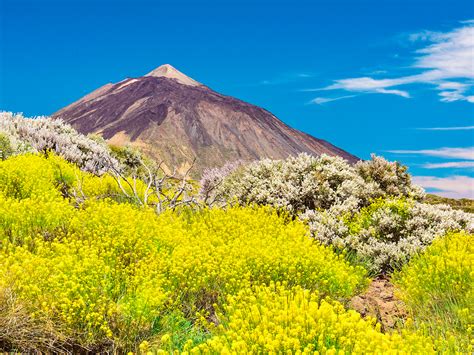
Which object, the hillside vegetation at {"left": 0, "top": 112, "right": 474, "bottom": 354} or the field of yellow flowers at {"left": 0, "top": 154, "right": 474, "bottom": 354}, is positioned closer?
the field of yellow flowers at {"left": 0, "top": 154, "right": 474, "bottom": 354}

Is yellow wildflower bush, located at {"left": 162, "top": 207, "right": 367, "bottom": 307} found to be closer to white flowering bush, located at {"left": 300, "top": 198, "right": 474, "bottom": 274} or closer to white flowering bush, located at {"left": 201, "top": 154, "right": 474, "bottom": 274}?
white flowering bush, located at {"left": 300, "top": 198, "right": 474, "bottom": 274}

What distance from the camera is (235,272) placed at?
8.38 meters

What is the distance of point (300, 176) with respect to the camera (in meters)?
16.1

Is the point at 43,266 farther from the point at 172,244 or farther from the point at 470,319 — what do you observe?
the point at 470,319

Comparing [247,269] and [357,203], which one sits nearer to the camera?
[247,269]

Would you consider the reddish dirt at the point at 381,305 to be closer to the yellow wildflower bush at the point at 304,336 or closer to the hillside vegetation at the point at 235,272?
the hillside vegetation at the point at 235,272

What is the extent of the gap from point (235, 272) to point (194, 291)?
2.28 ft

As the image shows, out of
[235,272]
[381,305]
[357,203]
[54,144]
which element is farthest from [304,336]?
[54,144]

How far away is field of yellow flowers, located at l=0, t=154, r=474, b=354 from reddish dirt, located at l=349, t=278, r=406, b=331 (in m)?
0.23

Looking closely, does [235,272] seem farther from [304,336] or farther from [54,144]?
[54,144]

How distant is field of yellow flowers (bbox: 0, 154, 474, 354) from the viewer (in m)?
5.56

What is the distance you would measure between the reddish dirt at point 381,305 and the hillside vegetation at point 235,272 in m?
0.18

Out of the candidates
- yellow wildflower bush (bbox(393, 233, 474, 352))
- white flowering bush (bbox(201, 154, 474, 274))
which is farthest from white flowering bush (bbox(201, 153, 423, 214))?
yellow wildflower bush (bbox(393, 233, 474, 352))

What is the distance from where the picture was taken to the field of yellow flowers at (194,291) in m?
5.56
